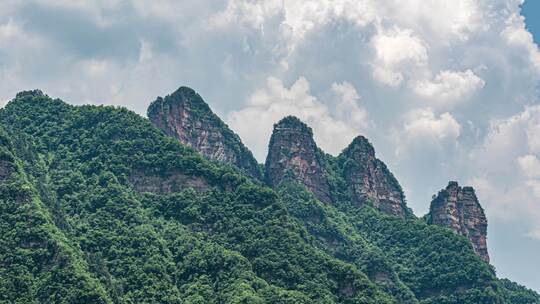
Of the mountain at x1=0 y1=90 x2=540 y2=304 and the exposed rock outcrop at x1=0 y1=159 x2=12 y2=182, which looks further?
the exposed rock outcrop at x1=0 y1=159 x2=12 y2=182

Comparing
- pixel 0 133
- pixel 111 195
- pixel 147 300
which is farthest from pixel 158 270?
pixel 0 133

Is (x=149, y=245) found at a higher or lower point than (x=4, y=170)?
lower

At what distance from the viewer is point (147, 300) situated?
165m

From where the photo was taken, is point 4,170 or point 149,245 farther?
point 149,245

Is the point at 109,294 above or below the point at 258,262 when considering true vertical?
below

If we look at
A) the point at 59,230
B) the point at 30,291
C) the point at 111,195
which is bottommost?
the point at 30,291

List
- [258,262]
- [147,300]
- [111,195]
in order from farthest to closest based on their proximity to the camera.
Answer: [111,195], [258,262], [147,300]

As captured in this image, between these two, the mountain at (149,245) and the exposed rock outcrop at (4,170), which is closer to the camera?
the mountain at (149,245)

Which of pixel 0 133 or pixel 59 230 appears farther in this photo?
pixel 0 133

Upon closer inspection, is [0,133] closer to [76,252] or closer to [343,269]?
[76,252]

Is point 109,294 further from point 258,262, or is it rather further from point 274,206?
point 274,206

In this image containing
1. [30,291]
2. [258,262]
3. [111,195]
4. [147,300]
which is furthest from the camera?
[111,195]

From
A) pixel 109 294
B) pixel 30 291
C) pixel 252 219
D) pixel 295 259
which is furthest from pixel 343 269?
pixel 30 291

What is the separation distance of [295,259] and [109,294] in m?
37.6
